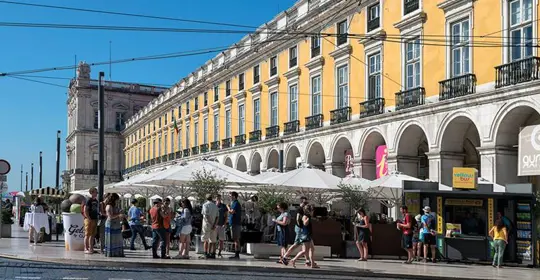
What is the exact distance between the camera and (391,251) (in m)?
22.2

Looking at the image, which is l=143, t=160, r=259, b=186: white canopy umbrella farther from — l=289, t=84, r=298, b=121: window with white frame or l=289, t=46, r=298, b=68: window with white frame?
l=289, t=46, r=298, b=68: window with white frame

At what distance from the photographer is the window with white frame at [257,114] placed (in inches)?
1798

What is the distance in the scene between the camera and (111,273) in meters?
15.8

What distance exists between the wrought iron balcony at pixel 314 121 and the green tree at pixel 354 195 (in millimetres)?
12638

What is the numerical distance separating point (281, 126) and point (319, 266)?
80.3 feet

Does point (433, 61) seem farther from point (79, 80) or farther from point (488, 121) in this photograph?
point (79, 80)

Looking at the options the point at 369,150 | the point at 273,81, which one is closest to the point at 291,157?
the point at 273,81

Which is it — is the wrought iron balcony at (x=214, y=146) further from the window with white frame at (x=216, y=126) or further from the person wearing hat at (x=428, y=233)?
the person wearing hat at (x=428, y=233)

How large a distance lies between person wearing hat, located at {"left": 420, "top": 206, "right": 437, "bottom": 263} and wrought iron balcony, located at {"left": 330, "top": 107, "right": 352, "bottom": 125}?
13825mm

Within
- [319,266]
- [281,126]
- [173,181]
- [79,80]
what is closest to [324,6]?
[281,126]

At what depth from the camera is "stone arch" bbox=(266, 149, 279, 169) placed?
43659mm

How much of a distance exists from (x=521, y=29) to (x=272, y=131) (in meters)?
21.4

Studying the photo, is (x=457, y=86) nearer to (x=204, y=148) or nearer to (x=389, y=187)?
(x=389, y=187)

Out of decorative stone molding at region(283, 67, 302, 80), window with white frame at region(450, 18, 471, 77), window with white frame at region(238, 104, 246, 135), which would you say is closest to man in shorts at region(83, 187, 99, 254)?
window with white frame at region(450, 18, 471, 77)
